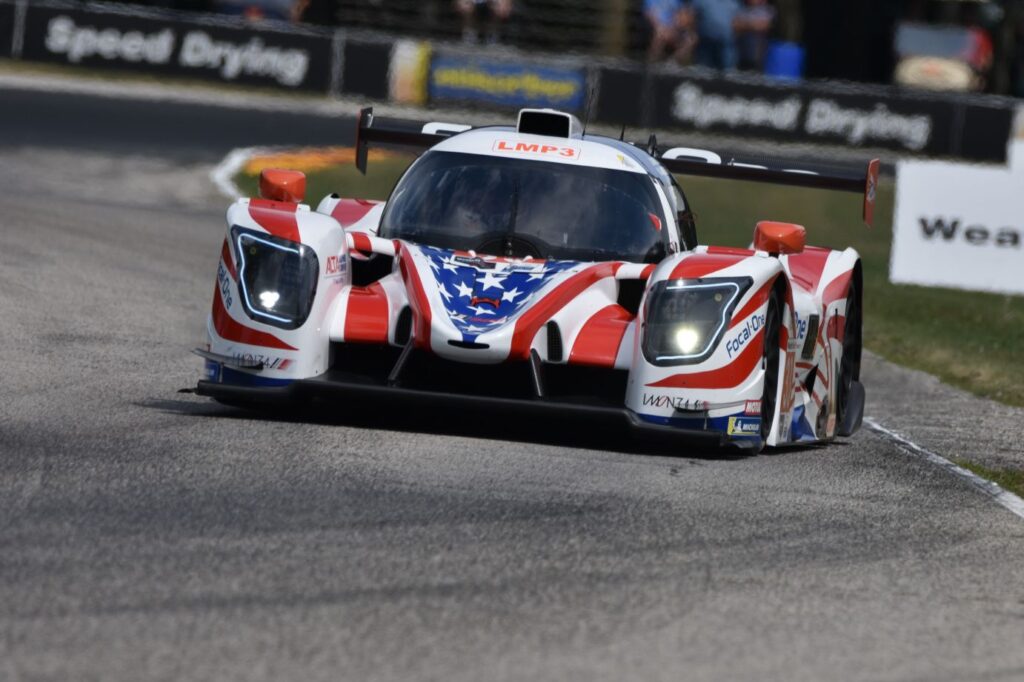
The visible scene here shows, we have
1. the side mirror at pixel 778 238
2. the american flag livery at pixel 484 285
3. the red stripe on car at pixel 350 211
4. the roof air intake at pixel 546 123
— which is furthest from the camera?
the red stripe on car at pixel 350 211

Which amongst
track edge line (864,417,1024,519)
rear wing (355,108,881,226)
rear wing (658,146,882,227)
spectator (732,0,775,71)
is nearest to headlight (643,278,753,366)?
track edge line (864,417,1024,519)

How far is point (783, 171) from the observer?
10.0 meters

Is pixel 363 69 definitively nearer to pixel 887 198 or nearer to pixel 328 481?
pixel 887 198

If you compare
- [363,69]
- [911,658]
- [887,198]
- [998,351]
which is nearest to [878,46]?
[887,198]

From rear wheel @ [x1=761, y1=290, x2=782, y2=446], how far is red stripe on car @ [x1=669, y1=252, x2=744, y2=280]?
280mm

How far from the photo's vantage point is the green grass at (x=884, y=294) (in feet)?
44.7

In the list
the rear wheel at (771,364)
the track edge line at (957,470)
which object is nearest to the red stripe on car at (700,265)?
the rear wheel at (771,364)

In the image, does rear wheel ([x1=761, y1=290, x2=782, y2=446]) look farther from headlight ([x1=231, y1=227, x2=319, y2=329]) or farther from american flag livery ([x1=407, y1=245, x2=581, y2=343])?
headlight ([x1=231, y1=227, x2=319, y2=329])

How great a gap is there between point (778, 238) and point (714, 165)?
1.60m

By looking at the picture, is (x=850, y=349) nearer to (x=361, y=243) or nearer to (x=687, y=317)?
(x=687, y=317)

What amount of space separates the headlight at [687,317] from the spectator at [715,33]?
1010 inches

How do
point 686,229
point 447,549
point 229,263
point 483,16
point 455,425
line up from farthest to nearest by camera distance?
point 483,16 < point 686,229 < point 455,425 < point 229,263 < point 447,549

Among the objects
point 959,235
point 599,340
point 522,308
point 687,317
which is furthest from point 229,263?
point 959,235

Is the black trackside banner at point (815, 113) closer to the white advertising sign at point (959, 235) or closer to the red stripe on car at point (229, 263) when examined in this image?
the white advertising sign at point (959, 235)
